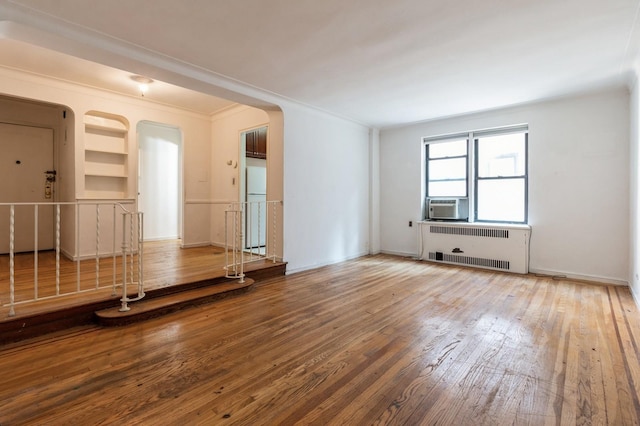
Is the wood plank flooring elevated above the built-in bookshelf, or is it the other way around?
the built-in bookshelf

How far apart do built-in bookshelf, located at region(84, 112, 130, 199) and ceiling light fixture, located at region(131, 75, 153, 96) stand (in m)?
0.83

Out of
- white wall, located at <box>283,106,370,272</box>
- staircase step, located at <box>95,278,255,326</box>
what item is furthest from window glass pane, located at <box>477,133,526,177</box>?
staircase step, located at <box>95,278,255,326</box>

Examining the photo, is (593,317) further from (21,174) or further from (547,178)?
(21,174)

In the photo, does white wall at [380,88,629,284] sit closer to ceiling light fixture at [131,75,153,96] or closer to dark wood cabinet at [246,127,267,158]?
dark wood cabinet at [246,127,267,158]

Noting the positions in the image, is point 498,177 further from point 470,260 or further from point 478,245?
point 470,260

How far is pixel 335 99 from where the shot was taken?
438 cm

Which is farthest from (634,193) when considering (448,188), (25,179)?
(25,179)

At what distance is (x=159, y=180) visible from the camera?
6.50m

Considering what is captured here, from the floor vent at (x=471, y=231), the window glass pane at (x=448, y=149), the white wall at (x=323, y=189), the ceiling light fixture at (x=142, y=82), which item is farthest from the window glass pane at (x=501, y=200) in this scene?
the ceiling light fixture at (x=142, y=82)

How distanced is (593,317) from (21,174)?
783cm

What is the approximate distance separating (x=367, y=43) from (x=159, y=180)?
5.47m

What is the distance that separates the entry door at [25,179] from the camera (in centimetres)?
473

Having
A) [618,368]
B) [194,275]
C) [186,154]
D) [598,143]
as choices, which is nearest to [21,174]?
[186,154]

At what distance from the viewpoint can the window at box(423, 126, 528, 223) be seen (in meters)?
4.77
